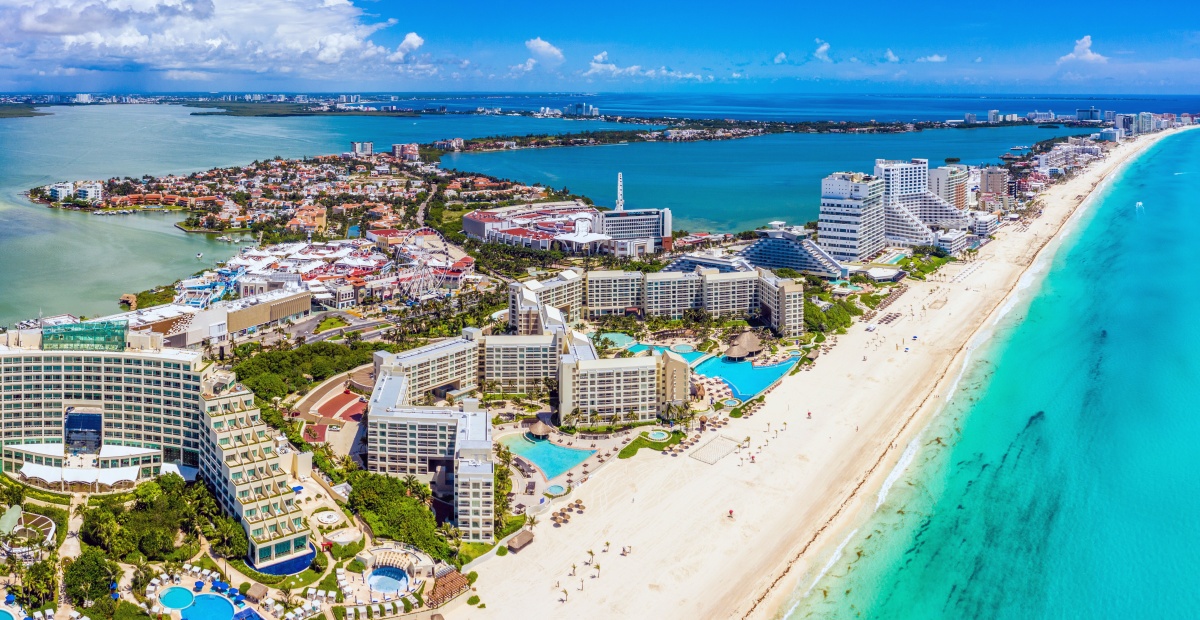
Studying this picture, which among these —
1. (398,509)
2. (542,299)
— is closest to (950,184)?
(542,299)

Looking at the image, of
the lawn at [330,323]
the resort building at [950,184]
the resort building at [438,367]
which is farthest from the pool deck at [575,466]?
the resort building at [950,184]

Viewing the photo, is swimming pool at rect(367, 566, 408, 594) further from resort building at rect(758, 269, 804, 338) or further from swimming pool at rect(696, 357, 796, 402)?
resort building at rect(758, 269, 804, 338)

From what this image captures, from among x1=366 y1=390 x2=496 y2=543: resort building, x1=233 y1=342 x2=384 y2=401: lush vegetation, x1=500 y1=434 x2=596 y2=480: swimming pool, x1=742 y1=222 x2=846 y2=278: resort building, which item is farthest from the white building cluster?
x1=366 y1=390 x2=496 y2=543: resort building

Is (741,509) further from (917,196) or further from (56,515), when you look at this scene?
(917,196)

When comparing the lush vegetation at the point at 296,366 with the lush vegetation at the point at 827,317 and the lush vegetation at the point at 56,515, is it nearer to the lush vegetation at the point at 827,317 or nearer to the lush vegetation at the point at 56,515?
the lush vegetation at the point at 56,515

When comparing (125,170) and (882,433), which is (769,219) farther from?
(125,170)

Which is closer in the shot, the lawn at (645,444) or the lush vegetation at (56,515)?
the lush vegetation at (56,515)

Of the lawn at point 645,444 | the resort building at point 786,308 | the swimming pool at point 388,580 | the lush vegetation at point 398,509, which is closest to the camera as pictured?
the swimming pool at point 388,580
